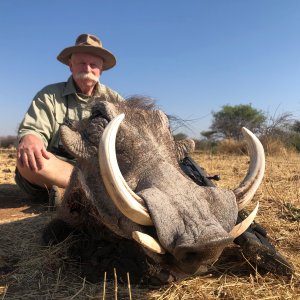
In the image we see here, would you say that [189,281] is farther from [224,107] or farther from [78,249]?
[224,107]

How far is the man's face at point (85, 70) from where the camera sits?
16.0 feet

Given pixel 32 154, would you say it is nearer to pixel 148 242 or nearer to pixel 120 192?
pixel 120 192

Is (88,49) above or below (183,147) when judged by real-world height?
above

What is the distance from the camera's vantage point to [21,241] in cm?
336

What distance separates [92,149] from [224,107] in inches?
1365

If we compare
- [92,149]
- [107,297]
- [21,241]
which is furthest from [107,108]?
[21,241]

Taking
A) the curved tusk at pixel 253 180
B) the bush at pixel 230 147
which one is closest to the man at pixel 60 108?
the curved tusk at pixel 253 180

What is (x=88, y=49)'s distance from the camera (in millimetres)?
4984

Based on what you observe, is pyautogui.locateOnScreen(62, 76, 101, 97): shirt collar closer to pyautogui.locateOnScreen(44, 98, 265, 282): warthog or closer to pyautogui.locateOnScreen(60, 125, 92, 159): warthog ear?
pyautogui.locateOnScreen(44, 98, 265, 282): warthog

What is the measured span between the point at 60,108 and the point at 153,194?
127 inches

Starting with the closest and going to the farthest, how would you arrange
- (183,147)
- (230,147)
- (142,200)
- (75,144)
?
(142,200)
(75,144)
(183,147)
(230,147)

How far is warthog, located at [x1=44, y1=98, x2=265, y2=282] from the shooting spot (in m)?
1.78

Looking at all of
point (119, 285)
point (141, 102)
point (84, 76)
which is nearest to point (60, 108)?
point (84, 76)

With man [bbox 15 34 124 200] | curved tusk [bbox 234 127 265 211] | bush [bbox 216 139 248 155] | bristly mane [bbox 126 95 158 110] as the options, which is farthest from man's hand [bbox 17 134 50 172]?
bush [bbox 216 139 248 155]
